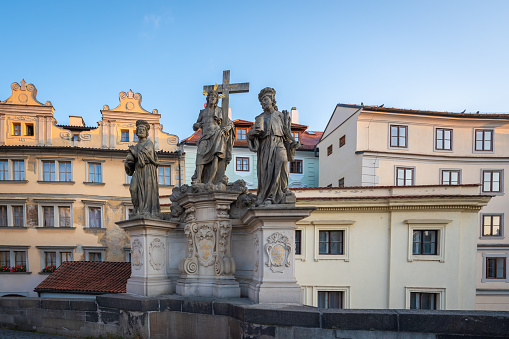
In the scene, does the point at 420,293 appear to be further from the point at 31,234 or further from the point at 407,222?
the point at 31,234

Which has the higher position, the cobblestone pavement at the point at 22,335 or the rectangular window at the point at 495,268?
the cobblestone pavement at the point at 22,335

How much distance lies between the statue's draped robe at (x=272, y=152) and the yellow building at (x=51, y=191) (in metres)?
18.1

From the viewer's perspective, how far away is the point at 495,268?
870 inches

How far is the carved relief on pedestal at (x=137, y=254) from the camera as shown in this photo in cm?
647

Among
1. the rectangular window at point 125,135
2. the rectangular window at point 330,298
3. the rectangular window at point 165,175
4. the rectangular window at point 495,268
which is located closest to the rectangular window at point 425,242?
the rectangular window at point 330,298

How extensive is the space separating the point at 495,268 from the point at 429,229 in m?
12.0

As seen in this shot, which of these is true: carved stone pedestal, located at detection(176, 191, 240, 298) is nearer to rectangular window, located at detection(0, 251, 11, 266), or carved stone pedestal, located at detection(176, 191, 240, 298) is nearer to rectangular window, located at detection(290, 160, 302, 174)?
rectangular window, located at detection(290, 160, 302, 174)

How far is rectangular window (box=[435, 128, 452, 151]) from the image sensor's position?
22.4m

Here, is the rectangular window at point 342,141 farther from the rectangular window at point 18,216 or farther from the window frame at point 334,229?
the rectangular window at point 18,216

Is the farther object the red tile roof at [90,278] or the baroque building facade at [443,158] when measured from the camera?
the baroque building facade at [443,158]

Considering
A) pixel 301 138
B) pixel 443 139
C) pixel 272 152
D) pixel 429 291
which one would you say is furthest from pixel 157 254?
pixel 301 138

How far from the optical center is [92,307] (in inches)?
247

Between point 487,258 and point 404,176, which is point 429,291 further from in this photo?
point 487,258

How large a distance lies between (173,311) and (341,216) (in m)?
11.0
